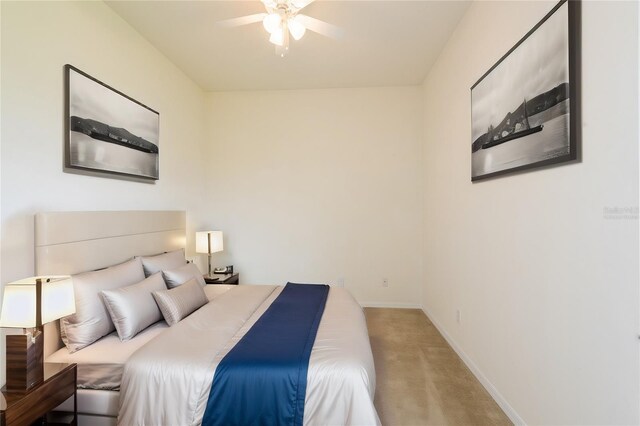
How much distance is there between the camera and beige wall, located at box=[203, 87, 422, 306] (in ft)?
12.9

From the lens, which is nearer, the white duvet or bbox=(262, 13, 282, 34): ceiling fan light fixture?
the white duvet

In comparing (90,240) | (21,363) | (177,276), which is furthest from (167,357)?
(90,240)

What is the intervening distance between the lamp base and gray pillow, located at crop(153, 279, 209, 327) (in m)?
0.70

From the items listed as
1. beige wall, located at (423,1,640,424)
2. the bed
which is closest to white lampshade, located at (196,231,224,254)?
the bed

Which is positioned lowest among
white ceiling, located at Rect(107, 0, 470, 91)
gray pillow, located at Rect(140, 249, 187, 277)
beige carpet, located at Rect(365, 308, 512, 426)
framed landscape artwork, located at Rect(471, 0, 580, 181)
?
beige carpet, located at Rect(365, 308, 512, 426)

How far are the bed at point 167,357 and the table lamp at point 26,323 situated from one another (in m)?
0.29

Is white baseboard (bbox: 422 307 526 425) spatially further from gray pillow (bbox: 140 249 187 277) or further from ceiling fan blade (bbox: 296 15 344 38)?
ceiling fan blade (bbox: 296 15 344 38)

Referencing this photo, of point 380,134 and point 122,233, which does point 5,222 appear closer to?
point 122,233

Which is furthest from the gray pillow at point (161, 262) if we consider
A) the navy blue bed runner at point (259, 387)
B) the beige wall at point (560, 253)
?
the beige wall at point (560, 253)

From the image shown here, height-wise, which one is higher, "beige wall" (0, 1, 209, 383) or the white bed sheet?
"beige wall" (0, 1, 209, 383)

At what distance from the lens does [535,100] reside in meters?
1.56

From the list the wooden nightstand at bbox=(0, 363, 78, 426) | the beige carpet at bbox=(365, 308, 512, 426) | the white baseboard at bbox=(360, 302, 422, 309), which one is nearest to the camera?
the wooden nightstand at bbox=(0, 363, 78, 426)

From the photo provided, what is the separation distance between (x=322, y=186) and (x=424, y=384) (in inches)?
103

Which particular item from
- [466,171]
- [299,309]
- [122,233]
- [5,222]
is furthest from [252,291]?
[466,171]
